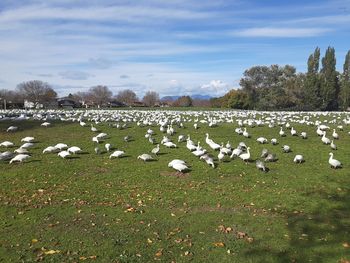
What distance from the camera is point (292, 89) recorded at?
101 meters

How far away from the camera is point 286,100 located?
98875 millimetres

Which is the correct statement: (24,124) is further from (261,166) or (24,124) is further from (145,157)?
(261,166)

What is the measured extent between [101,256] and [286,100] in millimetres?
92579

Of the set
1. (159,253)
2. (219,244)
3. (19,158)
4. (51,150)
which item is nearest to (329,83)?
(51,150)

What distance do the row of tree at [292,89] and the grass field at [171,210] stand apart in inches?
2885

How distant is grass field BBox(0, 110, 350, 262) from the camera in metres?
12.2

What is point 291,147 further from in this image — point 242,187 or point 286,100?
point 286,100

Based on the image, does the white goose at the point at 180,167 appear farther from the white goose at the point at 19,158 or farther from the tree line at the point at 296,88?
the tree line at the point at 296,88

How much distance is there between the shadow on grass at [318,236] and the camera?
11.8 m

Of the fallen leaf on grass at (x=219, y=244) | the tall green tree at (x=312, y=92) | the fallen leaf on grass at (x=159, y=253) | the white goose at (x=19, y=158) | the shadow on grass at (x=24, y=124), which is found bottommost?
the fallen leaf on grass at (x=159, y=253)

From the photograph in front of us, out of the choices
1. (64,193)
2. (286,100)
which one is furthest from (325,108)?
(64,193)

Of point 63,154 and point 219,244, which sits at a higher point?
point 63,154

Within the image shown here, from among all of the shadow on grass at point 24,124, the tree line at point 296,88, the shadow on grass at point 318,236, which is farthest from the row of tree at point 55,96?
the shadow on grass at point 318,236

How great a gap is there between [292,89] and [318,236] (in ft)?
302
